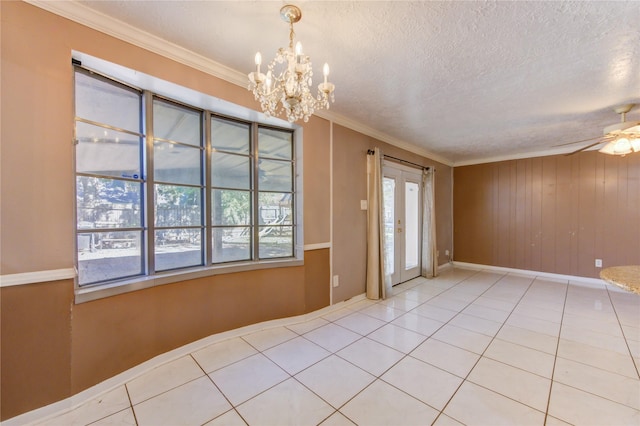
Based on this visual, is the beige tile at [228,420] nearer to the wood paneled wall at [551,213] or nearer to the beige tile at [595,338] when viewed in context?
the beige tile at [595,338]

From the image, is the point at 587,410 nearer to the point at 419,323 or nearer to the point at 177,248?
the point at 419,323

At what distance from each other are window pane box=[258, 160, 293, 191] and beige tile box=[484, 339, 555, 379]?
253 centimetres

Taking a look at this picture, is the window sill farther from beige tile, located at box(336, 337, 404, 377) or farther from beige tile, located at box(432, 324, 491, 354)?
beige tile, located at box(432, 324, 491, 354)

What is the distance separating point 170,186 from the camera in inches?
87.0

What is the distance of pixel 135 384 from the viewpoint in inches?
71.1

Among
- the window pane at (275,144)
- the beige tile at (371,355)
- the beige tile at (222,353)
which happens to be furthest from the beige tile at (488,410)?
the window pane at (275,144)

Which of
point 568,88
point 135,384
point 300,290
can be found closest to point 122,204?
point 135,384

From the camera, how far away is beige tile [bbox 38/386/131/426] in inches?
58.7

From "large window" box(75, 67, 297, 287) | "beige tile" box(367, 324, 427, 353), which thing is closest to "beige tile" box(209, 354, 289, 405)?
"large window" box(75, 67, 297, 287)

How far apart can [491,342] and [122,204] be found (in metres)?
3.46

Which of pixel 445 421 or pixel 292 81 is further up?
pixel 292 81

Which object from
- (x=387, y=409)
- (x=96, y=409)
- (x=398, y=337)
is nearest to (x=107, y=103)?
(x=96, y=409)

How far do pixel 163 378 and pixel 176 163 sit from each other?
1716mm

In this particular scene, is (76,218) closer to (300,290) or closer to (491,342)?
(300,290)
